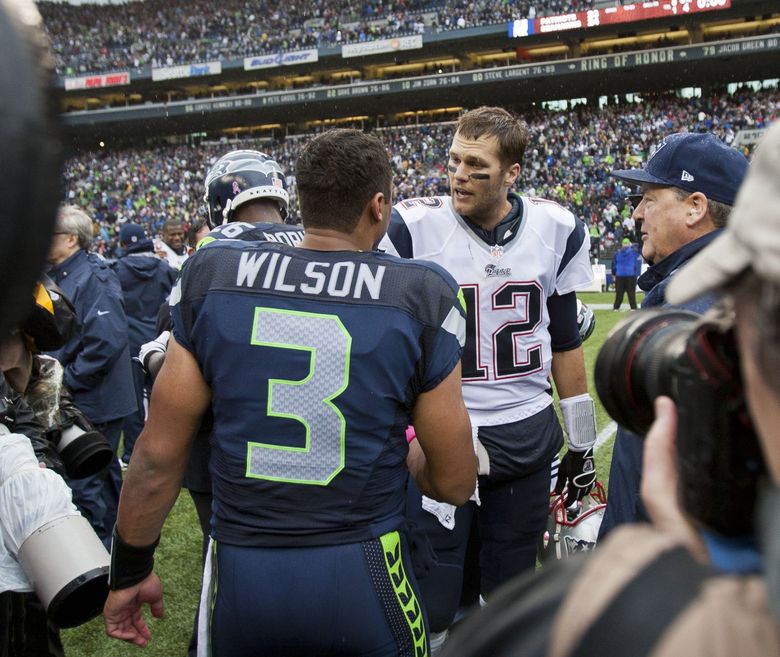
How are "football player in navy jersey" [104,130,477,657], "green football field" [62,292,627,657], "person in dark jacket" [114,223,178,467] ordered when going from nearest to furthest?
"football player in navy jersey" [104,130,477,657] < "green football field" [62,292,627,657] < "person in dark jacket" [114,223,178,467]

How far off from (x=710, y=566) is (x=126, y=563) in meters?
1.69

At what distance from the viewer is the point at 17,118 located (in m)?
0.55

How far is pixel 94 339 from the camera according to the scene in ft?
15.2

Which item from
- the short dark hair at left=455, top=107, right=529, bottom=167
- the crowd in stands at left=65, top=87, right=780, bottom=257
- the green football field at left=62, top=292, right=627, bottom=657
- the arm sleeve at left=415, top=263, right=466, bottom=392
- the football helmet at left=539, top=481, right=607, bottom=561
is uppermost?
the short dark hair at left=455, top=107, right=529, bottom=167

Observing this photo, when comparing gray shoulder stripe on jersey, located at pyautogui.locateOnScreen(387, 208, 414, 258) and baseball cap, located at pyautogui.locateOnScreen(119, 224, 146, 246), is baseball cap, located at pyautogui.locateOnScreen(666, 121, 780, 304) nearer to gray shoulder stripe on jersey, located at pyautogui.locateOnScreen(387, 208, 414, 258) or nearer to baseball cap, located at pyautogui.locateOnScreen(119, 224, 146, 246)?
gray shoulder stripe on jersey, located at pyautogui.locateOnScreen(387, 208, 414, 258)

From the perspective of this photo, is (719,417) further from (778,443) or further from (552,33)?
(552,33)

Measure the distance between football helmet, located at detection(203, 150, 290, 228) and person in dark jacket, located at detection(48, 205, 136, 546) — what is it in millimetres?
1993

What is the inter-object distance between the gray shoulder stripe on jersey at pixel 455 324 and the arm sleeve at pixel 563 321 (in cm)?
137

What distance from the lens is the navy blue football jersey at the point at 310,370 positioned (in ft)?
5.85

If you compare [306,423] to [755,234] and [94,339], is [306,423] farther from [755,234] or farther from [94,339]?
[94,339]

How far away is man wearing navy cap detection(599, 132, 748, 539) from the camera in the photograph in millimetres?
2236

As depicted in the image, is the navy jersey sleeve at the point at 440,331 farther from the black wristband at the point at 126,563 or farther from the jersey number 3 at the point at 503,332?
the jersey number 3 at the point at 503,332

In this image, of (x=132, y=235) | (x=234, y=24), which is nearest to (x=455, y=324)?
(x=132, y=235)

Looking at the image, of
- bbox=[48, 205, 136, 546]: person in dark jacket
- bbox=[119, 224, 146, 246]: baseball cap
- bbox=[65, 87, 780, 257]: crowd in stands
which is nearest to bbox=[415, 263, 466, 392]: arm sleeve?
bbox=[48, 205, 136, 546]: person in dark jacket
